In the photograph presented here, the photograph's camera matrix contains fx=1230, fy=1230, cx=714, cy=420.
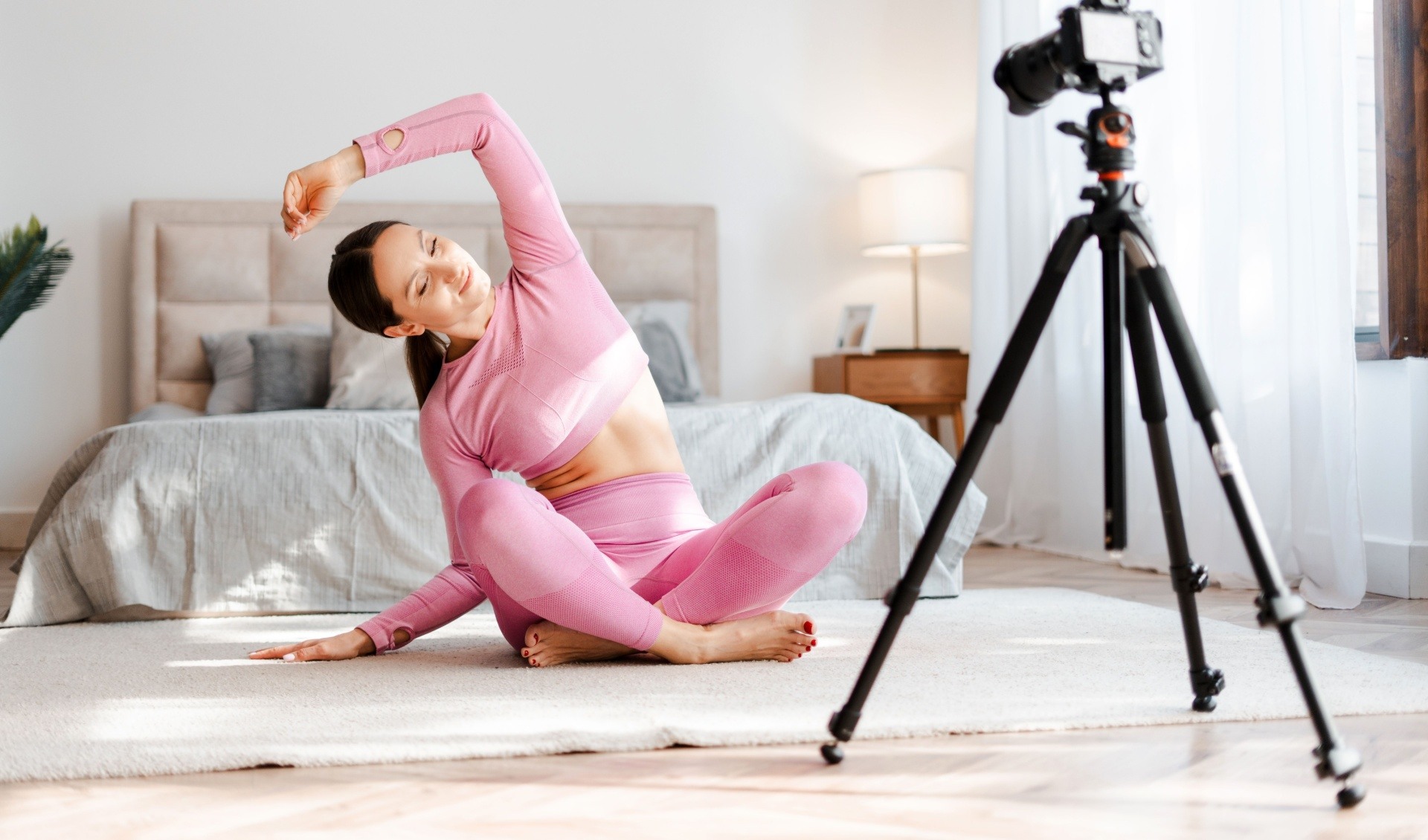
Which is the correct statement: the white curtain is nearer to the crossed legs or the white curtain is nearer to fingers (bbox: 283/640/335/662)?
the crossed legs

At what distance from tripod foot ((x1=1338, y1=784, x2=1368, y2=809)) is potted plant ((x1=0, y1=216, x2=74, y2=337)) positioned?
3994 millimetres

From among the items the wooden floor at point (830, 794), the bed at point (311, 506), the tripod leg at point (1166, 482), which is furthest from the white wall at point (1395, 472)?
the tripod leg at point (1166, 482)

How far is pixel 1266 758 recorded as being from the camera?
1.46m

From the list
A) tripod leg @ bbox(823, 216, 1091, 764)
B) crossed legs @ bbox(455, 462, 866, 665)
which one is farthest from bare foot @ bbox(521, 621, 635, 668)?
tripod leg @ bbox(823, 216, 1091, 764)

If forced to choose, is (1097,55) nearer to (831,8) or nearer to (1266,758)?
(1266,758)

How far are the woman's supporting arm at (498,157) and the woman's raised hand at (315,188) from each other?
1.5 inches

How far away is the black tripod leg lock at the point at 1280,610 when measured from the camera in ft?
3.91

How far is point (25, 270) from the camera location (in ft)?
13.0

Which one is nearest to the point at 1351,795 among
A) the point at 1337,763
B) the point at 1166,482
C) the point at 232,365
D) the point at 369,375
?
the point at 1337,763

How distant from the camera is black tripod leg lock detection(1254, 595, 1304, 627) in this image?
119cm

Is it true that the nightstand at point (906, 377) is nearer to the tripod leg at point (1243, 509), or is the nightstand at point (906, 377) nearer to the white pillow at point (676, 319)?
the white pillow at point (676, 319)

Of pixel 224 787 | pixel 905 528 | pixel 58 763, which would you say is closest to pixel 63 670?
pixel 58 763

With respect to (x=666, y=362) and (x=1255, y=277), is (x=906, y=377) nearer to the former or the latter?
(x=666, y=362)

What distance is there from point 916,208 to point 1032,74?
3448mm
